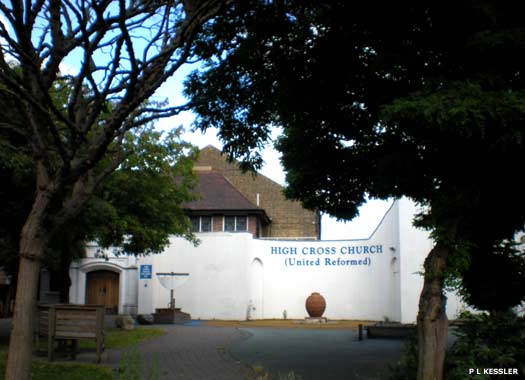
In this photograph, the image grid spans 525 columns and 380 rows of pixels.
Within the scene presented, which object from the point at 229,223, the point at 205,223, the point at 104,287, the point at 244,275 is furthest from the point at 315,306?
the point at 104,287

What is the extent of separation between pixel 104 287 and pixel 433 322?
1090 inches

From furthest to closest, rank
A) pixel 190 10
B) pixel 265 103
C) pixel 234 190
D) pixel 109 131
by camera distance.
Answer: pixel 234 190 < pixel 265 103 < pixel 190 10 < pixel 109 131

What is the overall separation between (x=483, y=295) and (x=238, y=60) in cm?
637

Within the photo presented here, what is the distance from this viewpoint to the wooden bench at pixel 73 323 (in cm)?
1243

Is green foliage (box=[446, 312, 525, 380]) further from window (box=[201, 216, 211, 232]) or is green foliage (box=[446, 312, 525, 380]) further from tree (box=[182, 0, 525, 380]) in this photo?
window (box=[201, 216, 211, 232])

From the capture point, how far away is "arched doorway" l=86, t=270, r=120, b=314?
3372 centimetres

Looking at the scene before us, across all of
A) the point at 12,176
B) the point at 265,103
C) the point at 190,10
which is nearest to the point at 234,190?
the point at 12,176

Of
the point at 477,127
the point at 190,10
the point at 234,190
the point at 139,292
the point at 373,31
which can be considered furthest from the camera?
the point at 234,190

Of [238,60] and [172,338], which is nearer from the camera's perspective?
[238,60]

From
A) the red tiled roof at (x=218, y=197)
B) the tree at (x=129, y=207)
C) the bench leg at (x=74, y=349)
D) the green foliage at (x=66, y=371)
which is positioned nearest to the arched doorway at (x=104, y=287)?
the red tiled roof at (x=218, y=197)

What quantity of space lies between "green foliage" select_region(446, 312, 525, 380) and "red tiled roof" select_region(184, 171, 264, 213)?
25.4 metres

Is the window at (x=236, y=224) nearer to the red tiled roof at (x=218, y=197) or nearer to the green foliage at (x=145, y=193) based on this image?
the red tiled roof at (x=218, y=197)

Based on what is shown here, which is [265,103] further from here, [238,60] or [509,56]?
[509,56]

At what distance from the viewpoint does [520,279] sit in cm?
1159
